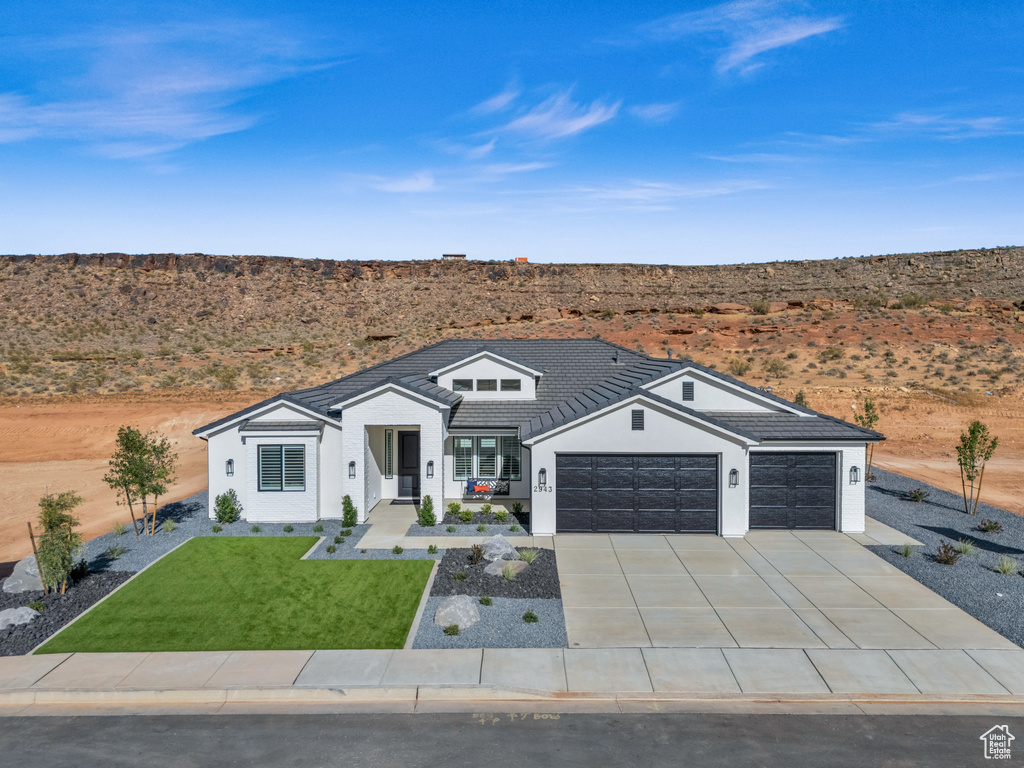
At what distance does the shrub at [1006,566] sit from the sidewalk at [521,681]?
4665 millimetres

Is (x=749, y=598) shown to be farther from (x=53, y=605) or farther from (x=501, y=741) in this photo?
(x=53, y=605)

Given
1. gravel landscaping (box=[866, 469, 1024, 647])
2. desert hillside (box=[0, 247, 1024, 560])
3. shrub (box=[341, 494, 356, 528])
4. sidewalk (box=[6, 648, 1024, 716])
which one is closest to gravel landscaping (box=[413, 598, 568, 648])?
sidewalk (box=[6, 648, 1024, 716])

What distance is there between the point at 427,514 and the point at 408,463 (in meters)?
3.62

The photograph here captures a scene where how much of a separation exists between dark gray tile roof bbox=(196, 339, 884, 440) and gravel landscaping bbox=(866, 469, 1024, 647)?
11.0ft

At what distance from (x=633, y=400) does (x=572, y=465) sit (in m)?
2.53

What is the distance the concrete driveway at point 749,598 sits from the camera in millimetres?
11828

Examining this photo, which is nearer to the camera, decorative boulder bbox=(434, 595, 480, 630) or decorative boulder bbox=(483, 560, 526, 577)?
decorative boulder bbox=(434, 595, 480, 630)

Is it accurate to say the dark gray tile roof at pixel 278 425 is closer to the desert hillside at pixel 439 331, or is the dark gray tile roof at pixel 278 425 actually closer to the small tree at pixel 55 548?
the small tree at pixel 55 548

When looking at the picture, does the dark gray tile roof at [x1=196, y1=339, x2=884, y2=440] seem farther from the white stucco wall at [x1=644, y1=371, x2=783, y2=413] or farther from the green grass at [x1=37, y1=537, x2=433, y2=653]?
the green grass at [x1=37, y1=537, x2=433, y2=653]

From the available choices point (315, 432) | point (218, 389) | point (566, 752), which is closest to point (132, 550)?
point (315, 432)

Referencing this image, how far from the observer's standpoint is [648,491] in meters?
18.4

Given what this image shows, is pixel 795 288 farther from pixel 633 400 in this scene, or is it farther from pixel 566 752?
pixel 566 752

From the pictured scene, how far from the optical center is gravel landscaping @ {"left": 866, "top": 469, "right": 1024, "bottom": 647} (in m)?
13.2

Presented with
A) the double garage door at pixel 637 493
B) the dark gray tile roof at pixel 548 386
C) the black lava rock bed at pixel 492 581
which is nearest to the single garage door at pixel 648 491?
the double garage door at pixel 637 493
